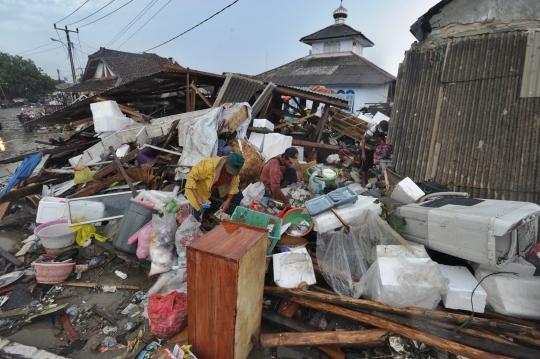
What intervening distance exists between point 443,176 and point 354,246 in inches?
117

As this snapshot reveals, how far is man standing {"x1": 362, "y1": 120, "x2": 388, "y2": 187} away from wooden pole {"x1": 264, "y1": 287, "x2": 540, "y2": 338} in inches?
166

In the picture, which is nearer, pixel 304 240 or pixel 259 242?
pixel 259 242

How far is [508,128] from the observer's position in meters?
4.33

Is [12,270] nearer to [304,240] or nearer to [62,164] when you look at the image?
[62,164]

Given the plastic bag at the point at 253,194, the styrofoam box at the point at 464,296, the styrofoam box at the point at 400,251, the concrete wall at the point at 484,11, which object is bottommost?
the styrofoam box at the point at 464,296

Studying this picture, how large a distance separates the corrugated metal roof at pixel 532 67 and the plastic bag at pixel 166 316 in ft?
19.0

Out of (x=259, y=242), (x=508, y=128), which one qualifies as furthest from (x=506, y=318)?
(x=508, y=128)

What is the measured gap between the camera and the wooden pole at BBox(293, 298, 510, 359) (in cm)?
223

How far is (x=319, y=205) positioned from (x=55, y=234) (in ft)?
13.8

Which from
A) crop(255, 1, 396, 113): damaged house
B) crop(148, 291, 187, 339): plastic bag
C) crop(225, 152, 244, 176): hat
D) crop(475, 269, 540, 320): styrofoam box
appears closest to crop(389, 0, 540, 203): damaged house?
crop(475, 269, 540, 320): styrofoam box

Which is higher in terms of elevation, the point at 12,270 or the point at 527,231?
the point at 527,231

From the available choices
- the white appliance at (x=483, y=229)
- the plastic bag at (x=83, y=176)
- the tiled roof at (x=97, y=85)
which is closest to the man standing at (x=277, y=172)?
the white appliance at (x=483, y=229)

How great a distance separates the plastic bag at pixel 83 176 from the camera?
18.5ft

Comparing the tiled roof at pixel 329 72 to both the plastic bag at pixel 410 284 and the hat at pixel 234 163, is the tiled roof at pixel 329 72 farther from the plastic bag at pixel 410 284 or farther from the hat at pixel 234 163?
the plastic bag at pixel 410 284
